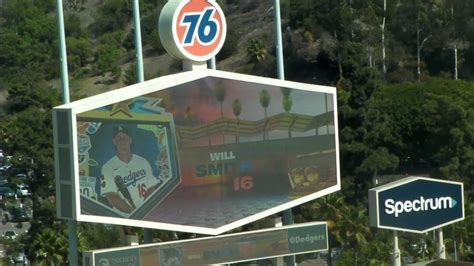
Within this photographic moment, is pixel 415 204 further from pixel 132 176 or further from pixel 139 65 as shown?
pixel 132 176

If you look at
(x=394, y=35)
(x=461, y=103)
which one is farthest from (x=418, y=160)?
(x=394, y=35)

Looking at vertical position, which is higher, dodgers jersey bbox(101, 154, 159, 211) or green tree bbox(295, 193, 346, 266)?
dodgers jersey bbox(101, 154, 159, 211)

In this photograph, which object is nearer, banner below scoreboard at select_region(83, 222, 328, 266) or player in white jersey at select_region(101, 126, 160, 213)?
player in white jersey at select_region(101, 126, 160, 213)

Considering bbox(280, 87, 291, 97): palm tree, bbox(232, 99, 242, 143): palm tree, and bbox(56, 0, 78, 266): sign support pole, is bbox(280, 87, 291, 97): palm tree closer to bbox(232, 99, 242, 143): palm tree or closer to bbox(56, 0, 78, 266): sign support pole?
bbox(232, 99, 242, 143): palm tree

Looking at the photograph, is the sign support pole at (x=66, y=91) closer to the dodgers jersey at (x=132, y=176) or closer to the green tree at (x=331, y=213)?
the dodgers jersey at (x=132, y=176)

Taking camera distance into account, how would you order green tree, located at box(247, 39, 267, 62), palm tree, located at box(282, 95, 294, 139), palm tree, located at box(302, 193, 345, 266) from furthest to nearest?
green tree, located at box(247, 39, 267, 62) → palm tree, located at box(302, 193, 345, 266) → palm tree, located at box(282, 95, 294, 139)

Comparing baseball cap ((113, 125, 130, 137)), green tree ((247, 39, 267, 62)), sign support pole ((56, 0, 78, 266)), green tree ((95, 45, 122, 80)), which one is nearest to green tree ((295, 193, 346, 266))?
sign support pole ((56, 0, 78, 266))

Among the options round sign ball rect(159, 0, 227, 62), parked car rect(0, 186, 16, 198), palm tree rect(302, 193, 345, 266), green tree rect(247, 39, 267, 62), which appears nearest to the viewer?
round sign ball rect(159, 0, 227, 62)

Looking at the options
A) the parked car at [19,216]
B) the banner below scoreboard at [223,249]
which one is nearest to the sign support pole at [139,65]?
the banner below scoreboard at [223,249]
